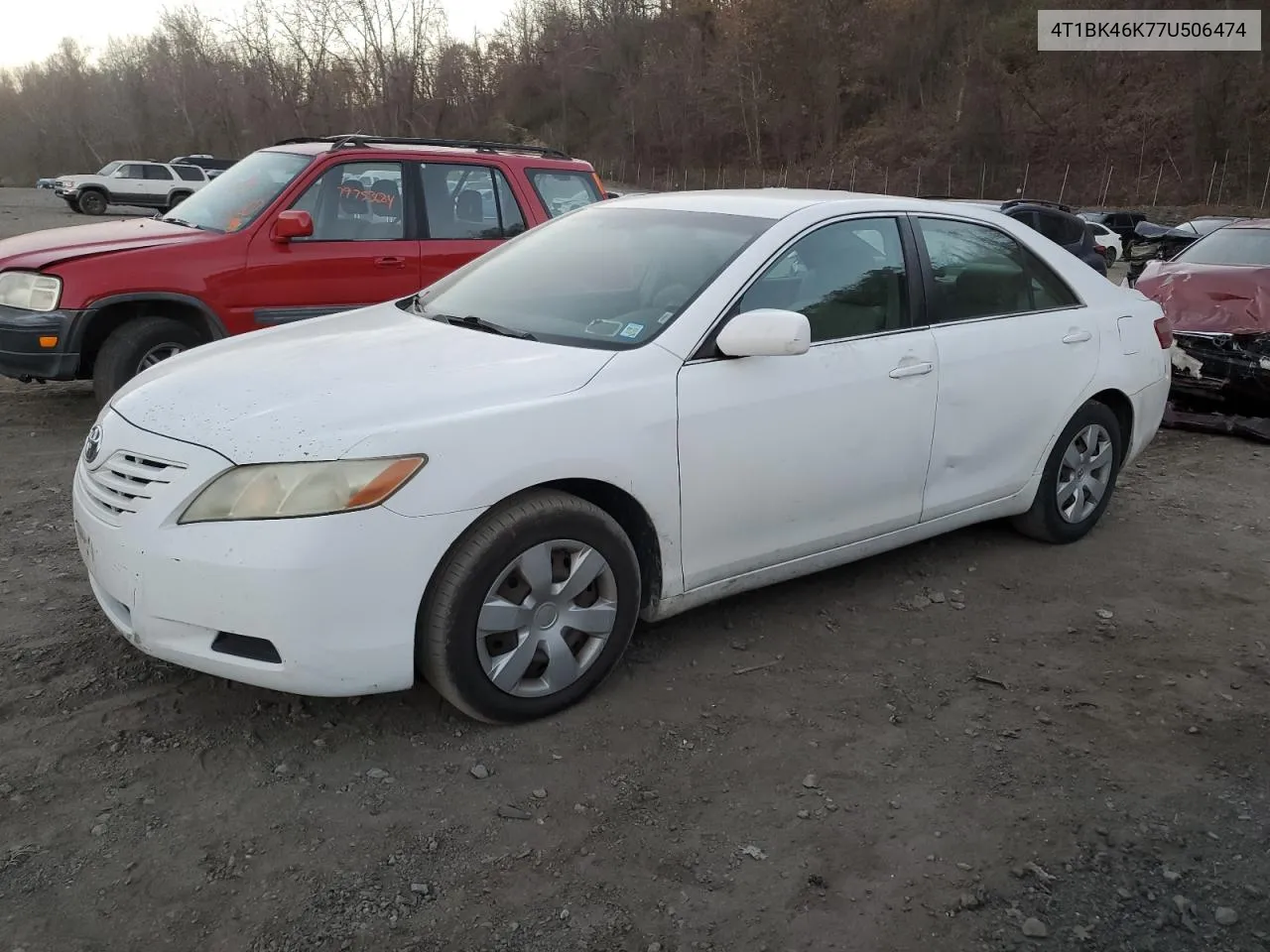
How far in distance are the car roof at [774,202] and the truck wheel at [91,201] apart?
31802 mm

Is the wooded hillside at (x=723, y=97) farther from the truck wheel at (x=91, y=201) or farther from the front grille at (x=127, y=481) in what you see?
the front grille at (x=127, y=481)

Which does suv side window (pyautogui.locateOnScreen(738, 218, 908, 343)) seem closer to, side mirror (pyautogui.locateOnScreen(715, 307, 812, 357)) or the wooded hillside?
side mirror (pyautogui.locateOnScreen(715, 307, 812, 357))

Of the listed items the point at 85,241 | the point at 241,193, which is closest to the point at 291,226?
the point at 241,193

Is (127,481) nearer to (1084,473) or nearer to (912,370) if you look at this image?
(912,370)

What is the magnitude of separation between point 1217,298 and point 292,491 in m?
6.89

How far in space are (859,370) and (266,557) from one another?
2.13m

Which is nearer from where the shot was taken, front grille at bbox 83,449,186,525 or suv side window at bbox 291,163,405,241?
front grille at bbox 83,449,186,525

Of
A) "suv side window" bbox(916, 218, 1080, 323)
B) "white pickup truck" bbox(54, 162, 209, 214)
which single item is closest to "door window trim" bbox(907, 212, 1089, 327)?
"suv side window" bbox(916, 218, 1080, 323)

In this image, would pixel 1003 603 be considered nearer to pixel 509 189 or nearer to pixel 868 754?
pixel 868 754

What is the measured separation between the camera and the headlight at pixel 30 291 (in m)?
5.90

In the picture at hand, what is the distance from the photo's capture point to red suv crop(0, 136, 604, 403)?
595 centimetres

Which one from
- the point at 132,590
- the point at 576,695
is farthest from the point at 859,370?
the point at 132,590

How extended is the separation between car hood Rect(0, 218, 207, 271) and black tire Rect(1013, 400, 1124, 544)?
4965 millimetres

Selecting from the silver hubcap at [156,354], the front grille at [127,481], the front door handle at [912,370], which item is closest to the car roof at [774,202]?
the front door handle at [912,370]
